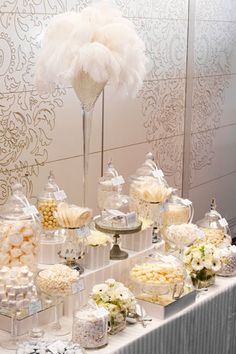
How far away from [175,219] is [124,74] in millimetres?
813

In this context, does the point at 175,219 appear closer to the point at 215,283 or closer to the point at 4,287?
the point at 215,283

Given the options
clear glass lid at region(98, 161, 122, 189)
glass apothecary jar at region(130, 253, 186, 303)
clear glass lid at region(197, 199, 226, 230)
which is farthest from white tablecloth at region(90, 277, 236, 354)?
clear glass lid at region(98, 161, 122, 189)

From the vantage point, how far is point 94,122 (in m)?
4.76

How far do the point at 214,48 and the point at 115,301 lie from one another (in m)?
3.65

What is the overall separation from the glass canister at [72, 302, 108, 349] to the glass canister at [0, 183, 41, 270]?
1.05ft

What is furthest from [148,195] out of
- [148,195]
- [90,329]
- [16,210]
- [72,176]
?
[72,176]

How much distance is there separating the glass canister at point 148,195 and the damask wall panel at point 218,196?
244cm

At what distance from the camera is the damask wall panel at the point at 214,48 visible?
228 inches

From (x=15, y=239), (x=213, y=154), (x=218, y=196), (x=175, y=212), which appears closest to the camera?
(x=15, y=239)

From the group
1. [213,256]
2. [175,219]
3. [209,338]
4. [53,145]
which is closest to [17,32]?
[53,145]

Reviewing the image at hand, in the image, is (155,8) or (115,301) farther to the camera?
(155,8)

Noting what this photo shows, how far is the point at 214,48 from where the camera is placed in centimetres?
600

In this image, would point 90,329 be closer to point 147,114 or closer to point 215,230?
point 215,230

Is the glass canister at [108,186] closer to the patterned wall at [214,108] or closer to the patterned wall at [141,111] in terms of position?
the patterned wall at [141,111]
